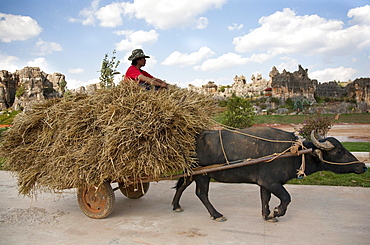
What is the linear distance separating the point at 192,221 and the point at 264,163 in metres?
1.38

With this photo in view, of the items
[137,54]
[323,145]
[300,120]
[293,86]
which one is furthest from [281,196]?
[293,86]

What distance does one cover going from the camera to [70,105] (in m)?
5.15

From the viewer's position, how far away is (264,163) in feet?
15.1

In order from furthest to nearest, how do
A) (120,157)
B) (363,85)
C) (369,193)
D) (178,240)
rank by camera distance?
1. (363,85)
2. (369,193)
3. (120,157)
4. (178,240)

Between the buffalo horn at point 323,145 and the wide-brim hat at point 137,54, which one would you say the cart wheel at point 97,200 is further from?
the buffalo horn at point 323,145

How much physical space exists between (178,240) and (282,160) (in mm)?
1859

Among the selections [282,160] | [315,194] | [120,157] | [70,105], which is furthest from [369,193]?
[70,105]

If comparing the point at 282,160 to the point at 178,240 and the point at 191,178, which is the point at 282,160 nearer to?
the point at 191,178

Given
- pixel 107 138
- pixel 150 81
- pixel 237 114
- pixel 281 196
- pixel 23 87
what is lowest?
pixel 281 196

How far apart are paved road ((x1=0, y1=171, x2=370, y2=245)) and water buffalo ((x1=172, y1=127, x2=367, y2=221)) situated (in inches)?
16.1

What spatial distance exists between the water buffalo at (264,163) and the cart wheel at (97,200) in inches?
55.0

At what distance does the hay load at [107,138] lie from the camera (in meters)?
4.38

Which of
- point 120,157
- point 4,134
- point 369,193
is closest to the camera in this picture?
point 120,157

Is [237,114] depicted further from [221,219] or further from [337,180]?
[221,219]
